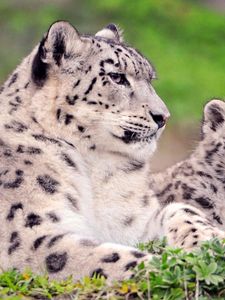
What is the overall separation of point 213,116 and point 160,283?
4591 millimetres

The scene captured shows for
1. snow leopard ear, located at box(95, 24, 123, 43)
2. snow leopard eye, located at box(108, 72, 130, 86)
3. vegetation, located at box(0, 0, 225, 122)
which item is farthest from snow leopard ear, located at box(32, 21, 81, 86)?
vegetation, located at box(0, 0, 225, 122)

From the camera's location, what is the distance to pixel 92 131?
11.6 meters

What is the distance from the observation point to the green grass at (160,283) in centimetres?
980

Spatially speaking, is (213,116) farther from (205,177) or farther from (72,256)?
(72,256)

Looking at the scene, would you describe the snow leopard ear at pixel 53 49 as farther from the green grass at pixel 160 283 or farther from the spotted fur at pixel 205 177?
the green grass at pixel 160 283

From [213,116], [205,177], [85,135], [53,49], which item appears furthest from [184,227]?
[213,116]

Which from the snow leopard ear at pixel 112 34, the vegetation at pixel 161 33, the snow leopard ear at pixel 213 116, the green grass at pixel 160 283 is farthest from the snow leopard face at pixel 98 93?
the vegetation at pixel 161 33

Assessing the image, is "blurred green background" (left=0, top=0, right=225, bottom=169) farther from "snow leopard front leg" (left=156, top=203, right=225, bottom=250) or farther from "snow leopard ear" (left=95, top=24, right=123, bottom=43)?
"snow leopard front leg" (left=156, top=203, right=225, bottom=250)

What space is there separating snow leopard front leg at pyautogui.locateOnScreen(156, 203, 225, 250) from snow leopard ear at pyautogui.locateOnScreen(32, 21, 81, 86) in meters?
1.46

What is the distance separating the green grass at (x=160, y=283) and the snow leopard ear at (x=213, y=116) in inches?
158

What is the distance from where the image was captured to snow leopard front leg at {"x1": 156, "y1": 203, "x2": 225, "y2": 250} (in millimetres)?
11009

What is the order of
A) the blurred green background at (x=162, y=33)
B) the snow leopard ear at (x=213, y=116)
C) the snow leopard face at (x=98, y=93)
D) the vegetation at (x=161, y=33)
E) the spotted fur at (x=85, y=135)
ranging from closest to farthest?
1. the spotted fur at (x=85, y=135)
2. the snow leopard face at (x=98, y=93)
3. the snow leopard ear at (x=213, y=116)
4. the blurred green background at (x=162, y=33)
5. the vegetation at (x=161, y=33)

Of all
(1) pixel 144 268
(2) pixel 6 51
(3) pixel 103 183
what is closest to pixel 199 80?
(2) pixel 6 51

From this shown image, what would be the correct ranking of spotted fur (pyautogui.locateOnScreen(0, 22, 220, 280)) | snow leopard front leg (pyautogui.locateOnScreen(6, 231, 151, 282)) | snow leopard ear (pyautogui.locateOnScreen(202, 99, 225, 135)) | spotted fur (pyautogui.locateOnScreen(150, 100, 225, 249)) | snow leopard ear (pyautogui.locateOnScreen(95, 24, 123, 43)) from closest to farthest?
snow leopard front leg (pyautogui.locateOnScreen(6, 231, 151, 282)), spotted fur (pyautogui.locateOnScreen(0, 22, 220, 280)), snow leopard ear (pyautogui.locateOnScreen(95, 24, 123, 43)), spotted fur (pyautogui.locateOnScreen(150, 100, 225, 249)), snow leopard ear (pyautogui.locateOnScreen(202, 99, 225, 135))
